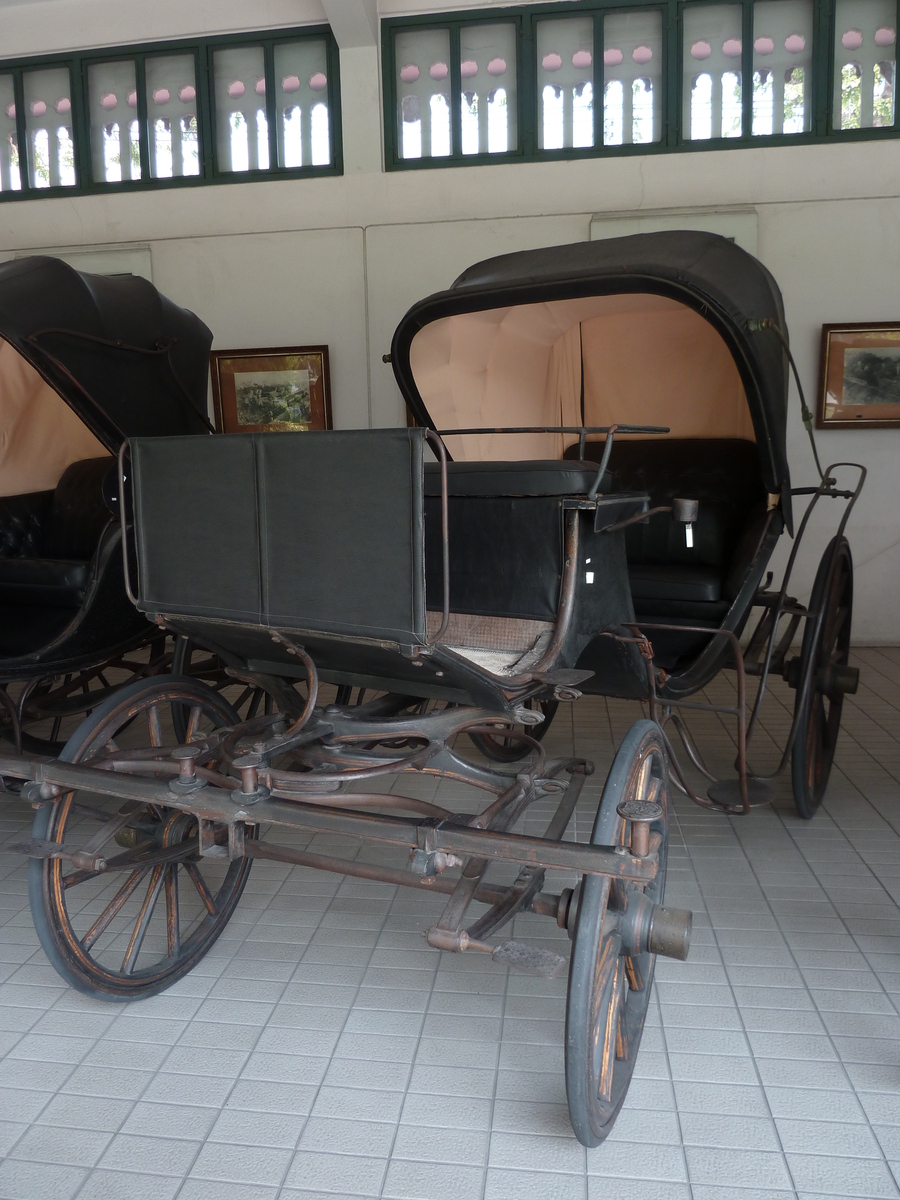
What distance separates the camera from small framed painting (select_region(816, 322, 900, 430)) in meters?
5.73

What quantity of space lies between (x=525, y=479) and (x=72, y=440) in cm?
257

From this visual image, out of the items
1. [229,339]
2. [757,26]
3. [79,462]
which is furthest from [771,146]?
[79,462]

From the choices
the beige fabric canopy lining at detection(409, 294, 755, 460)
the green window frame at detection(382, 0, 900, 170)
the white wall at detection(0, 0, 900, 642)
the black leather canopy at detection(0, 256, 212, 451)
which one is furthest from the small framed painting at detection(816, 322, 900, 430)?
the black leather canopy at detection(0, 256, 212, 451)

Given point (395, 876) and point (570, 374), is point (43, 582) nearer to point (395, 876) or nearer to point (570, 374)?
point (395, 876)

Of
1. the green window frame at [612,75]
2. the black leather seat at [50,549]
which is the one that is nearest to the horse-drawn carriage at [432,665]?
the black leather seat at [50,549]

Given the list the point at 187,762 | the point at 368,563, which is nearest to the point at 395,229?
the point at 368,563

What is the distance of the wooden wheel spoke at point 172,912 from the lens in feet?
7.48

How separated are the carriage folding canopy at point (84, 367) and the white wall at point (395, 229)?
2.67m

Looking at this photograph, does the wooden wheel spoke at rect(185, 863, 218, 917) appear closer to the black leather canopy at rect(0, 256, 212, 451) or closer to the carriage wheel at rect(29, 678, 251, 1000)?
the carriage wheel at rect(29, 678, 251, 1000)

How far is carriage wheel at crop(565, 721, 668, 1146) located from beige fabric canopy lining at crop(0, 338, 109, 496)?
2.74 meters

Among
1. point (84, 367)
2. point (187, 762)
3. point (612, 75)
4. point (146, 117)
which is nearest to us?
point (187, 762)

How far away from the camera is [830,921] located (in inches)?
101

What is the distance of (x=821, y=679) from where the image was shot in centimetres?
328

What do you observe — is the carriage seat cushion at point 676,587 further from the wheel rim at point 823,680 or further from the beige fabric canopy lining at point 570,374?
the beige fabric canopy lining at point 570,374
